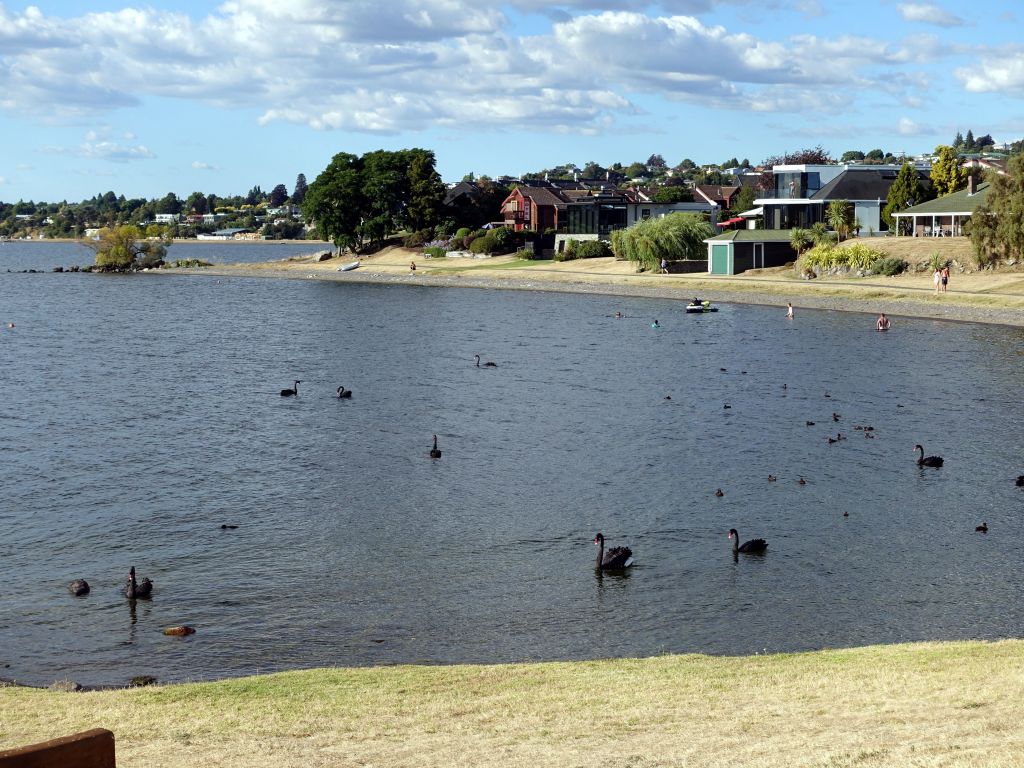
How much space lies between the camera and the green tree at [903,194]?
4700 inches

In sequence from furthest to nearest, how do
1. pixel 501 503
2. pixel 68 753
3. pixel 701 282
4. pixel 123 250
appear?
pixel 123 250 → pixel 701 282 → pixel 501 503 → pixel 68 753

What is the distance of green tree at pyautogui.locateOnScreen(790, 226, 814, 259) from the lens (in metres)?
112

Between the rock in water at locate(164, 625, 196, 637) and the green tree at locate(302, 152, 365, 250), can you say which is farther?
the green tree at locate(302, 152, 365, 250)

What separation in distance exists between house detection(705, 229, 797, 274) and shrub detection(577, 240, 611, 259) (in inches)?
861

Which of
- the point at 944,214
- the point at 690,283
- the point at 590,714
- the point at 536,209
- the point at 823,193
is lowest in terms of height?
the point at 590,714

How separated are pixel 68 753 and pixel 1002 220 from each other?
A: 296 feet

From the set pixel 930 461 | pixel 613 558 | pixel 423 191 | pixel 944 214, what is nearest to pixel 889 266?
pixel 944 214

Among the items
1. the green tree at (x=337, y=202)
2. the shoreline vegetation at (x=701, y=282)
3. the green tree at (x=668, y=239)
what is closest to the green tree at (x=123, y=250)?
the shoreline vegetation at (x=701, y=282)

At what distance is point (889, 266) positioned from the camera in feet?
330

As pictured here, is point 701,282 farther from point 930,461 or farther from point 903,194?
point 930,461

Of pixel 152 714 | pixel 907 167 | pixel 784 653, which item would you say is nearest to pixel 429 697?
pixel 152 714

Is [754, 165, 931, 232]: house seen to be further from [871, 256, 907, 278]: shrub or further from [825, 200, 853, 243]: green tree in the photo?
[871, 256, 907, 278]: shrub

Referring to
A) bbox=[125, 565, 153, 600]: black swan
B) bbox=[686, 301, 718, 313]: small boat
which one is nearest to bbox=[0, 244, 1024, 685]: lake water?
bbox=[125, 565, 153, 600]: black swan

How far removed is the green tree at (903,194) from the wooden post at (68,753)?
116283mm
